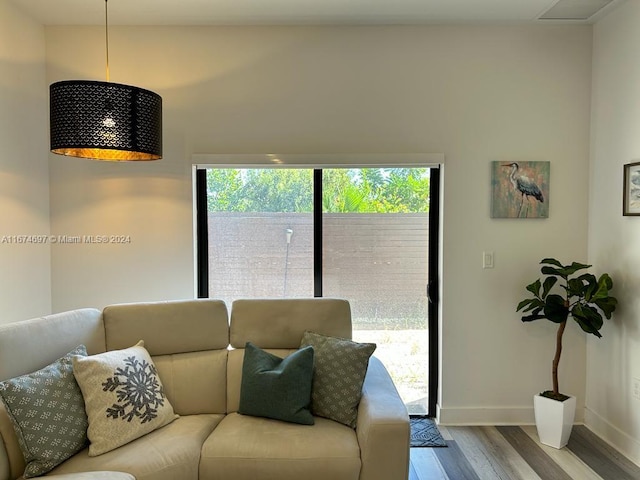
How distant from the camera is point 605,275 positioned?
8.30 feet

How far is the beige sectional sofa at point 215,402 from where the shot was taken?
174cm

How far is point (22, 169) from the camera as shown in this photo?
8.64 feet

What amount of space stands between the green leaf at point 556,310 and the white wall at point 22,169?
131 inches

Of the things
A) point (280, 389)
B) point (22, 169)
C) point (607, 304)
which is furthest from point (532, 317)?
point (22, 169)

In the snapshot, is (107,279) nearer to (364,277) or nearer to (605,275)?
(364,277)

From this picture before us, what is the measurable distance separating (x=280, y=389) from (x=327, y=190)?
4.85 ft

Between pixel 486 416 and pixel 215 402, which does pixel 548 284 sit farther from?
pixel 215 402

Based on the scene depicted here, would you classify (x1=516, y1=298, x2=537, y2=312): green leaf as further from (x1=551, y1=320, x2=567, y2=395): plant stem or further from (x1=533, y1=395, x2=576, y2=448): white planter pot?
(x1=533, y1=395, x2=576, y2=448): white planter pot

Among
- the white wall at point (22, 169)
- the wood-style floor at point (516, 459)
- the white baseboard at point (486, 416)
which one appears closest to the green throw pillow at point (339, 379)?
the wood-style floor at point (516, 459)

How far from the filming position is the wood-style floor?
7.55 feet

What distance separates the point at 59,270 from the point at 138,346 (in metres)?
1.21

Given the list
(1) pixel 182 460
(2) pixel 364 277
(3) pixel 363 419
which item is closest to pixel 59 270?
(1) pixel 182 460

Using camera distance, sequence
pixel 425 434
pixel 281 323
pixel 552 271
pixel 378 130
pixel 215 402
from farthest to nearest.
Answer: pixel 378 130
pixel 425 434
pixel 552 271
pixel 281 323
pixel 215 402

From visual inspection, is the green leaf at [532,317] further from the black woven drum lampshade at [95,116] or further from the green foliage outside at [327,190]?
Result: the black woven drum lampshade at [95,116]
